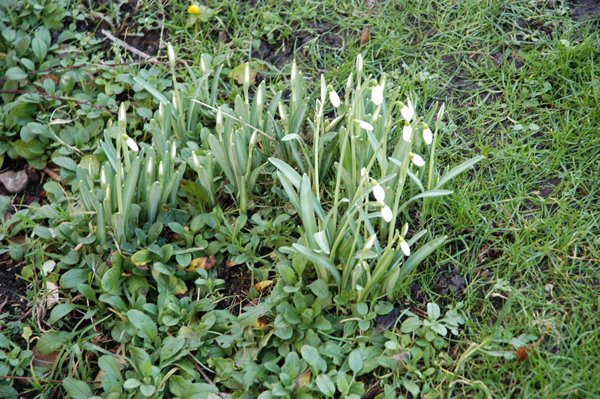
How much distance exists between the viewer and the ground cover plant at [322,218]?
69.6 inches

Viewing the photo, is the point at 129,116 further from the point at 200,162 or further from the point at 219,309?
the point at 219,309

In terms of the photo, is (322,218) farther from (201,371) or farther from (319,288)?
(201,371)

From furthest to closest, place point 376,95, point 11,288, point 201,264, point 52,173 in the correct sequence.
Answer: point 52,173
point 11,288
point 201,264
point 376,95

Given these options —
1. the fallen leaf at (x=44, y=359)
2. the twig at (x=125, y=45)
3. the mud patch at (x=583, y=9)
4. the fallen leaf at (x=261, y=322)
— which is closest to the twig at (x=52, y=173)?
the twig at (x=125, y=45)

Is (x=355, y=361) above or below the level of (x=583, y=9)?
below

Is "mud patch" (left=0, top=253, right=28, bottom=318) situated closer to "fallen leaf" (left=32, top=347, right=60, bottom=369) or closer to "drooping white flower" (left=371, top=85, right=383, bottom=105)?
"fallen leaf" (left=32, top=347, right=60, bottom=369)

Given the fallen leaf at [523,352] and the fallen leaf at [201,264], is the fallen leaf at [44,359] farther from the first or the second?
the fallen leaf at [523,352]

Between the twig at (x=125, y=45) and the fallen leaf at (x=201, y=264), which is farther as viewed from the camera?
the twig at (x=125, y=45)

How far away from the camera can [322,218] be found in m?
1.92

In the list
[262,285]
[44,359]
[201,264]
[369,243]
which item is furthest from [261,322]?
[44,359]

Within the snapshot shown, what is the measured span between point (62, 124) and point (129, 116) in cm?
43

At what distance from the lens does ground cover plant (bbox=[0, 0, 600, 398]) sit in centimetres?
177

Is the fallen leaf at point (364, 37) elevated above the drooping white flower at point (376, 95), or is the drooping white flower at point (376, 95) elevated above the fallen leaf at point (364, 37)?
the drooping white flower at point (376, 95)

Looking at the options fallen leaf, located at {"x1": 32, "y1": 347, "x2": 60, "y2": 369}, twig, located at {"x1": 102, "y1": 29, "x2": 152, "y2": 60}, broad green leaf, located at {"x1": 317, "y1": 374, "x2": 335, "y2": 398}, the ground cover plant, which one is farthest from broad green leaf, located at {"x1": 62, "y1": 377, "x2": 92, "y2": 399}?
twig, located at {"x1": 102, "y1": 29, "x2": 152, "y2": 60}
